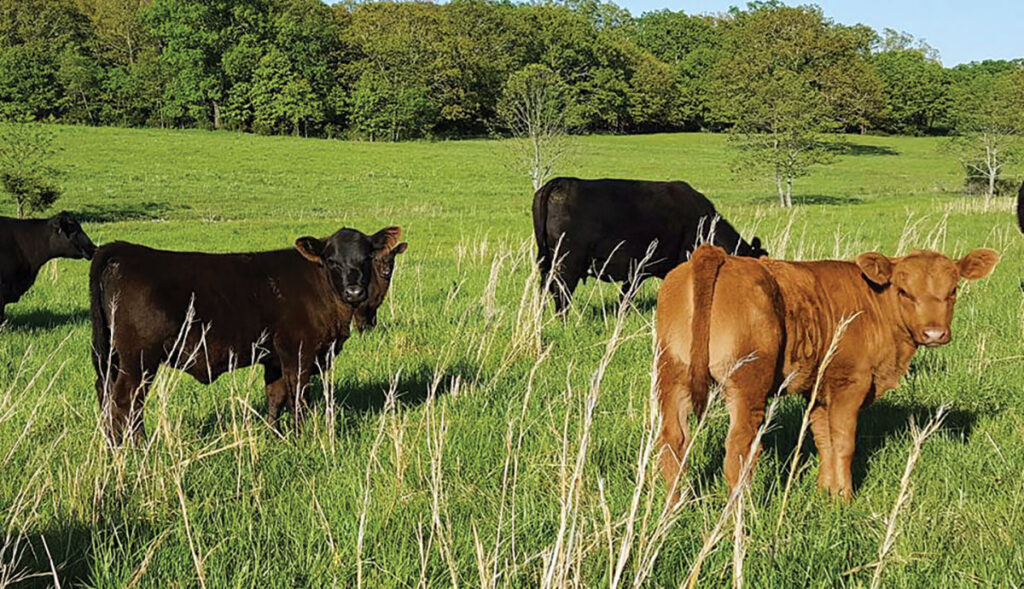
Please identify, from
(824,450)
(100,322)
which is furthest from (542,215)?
(824,450)

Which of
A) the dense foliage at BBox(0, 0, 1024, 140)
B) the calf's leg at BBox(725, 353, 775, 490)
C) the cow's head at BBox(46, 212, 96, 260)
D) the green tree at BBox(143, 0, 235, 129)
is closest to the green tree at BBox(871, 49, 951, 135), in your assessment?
the dense foliage at BBox(0, 0, 1024, 140)

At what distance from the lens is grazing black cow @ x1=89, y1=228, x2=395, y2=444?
4.78 meters

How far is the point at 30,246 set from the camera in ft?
32.3

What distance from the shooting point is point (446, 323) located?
875 centimetres

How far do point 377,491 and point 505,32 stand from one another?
94935 millimetres

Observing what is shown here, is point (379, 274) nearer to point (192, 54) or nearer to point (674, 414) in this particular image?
point (674, 414)

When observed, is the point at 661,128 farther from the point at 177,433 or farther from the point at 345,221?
the point at 177,433

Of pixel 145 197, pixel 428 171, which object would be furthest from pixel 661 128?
pixel 145 197

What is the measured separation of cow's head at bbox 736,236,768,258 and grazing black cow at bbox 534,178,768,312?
0.85 feet

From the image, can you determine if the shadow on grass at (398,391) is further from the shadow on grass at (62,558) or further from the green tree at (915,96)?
the green tree at (915,96)

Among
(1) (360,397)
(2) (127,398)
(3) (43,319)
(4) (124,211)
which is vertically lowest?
(4) (124,211)

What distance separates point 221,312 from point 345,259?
893 mm

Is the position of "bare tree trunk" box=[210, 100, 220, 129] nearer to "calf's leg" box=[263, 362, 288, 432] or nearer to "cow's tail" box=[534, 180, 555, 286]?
"cow's tail" box=[534, 180, 555, 286]

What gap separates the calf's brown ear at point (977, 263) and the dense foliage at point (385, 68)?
2156 inches
